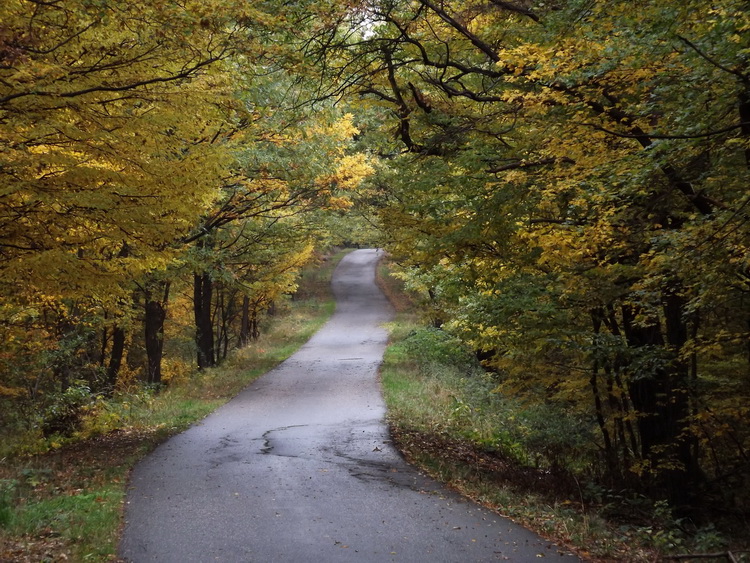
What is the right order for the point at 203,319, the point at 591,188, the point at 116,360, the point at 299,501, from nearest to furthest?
1. the point at 591,188
2. the point at 299,501
3. the point at 116,360
4. the point at 203,319

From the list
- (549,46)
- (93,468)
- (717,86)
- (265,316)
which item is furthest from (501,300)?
(265,316)

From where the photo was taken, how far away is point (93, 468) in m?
9.42

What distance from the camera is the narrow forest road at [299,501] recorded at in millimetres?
6375

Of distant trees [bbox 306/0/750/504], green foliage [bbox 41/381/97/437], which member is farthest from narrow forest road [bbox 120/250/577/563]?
distant trees [bbox 306/0/750/504]

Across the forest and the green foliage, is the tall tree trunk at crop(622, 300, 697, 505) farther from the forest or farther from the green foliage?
the green foliage

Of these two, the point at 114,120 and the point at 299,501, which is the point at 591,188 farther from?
the point at 114,120

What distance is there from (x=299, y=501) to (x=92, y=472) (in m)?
3.23

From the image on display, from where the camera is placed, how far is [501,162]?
9.30 metres

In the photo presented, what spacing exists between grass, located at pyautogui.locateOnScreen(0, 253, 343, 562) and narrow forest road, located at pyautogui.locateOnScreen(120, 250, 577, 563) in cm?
33

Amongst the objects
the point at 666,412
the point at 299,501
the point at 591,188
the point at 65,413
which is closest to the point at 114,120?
the point at 299,501

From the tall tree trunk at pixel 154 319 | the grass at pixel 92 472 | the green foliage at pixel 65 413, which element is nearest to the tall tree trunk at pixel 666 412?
the grass at pixel 92 472

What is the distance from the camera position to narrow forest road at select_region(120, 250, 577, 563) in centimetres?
638

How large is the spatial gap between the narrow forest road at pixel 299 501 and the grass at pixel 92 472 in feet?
1.07

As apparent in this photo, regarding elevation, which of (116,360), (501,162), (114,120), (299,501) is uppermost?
(114,120)
